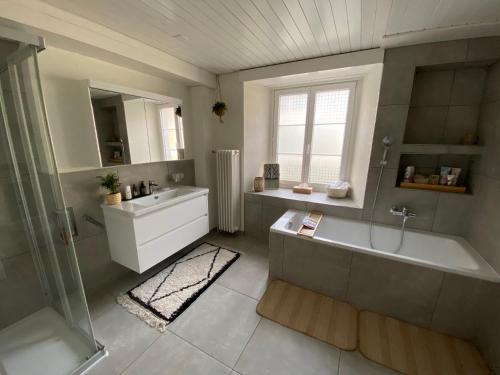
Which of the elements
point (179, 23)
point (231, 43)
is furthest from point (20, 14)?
point (231, 43)

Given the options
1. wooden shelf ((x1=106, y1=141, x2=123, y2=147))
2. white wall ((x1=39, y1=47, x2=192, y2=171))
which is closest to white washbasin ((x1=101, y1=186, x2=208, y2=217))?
white wall ((x1=39, y1=47, x2=192, y2=171))

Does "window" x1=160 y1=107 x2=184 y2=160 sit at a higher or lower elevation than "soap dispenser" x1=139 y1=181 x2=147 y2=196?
higher

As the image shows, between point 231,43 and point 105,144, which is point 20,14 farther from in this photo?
point 231,43

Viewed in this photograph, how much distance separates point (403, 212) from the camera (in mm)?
1942

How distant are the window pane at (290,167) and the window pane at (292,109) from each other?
477mm

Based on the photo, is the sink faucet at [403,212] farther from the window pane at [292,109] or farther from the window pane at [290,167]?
the window pane at [292,109]

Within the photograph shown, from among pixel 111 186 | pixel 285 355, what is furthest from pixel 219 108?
pixel 285 355

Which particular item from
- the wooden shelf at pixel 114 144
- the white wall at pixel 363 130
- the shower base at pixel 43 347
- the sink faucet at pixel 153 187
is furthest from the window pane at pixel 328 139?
the shower base at pixel 43 347

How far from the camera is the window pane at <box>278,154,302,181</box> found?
2.92 meters

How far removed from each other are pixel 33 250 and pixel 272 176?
2.47 meters

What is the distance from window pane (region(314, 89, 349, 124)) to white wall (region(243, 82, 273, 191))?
2.18ft

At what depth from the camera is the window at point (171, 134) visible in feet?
7.47

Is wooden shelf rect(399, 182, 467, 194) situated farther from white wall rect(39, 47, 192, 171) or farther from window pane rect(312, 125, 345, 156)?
white wall rect(39, 47, 192, 171)

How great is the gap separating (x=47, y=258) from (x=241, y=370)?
1556 millimetres
